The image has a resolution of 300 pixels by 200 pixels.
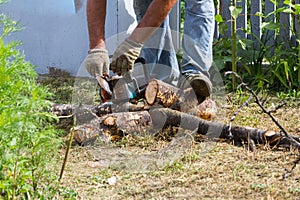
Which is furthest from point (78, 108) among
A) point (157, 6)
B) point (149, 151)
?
point (157, 6)

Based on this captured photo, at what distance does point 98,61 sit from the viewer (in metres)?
3.57

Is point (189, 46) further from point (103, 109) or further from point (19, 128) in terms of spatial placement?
point (19, 128)

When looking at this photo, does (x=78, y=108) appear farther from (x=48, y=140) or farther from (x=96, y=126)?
(x=48, y=140)

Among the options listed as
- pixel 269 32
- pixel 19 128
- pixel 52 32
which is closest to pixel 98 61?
pixel 19 128

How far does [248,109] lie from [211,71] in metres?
0.87

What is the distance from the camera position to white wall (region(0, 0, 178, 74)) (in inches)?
232

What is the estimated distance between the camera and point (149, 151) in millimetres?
3602

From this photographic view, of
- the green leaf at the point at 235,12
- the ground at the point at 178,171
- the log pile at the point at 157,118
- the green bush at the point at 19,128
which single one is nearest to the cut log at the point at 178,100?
the log pile at the point at 157,118

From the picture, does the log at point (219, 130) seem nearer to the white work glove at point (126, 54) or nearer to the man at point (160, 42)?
the man at point (160, 42)

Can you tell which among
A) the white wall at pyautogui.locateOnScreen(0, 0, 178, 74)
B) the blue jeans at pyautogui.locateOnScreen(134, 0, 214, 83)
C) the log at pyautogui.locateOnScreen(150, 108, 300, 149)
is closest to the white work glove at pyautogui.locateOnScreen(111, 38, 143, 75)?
the log at pyautogui.locateOnScreen(150, 108, 300, 149)

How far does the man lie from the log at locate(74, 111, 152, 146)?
297mm

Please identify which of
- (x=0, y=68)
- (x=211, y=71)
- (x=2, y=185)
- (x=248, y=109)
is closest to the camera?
(x=2, y=185)

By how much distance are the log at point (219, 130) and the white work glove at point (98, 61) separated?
508 mm

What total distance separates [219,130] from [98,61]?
0.84 meters
